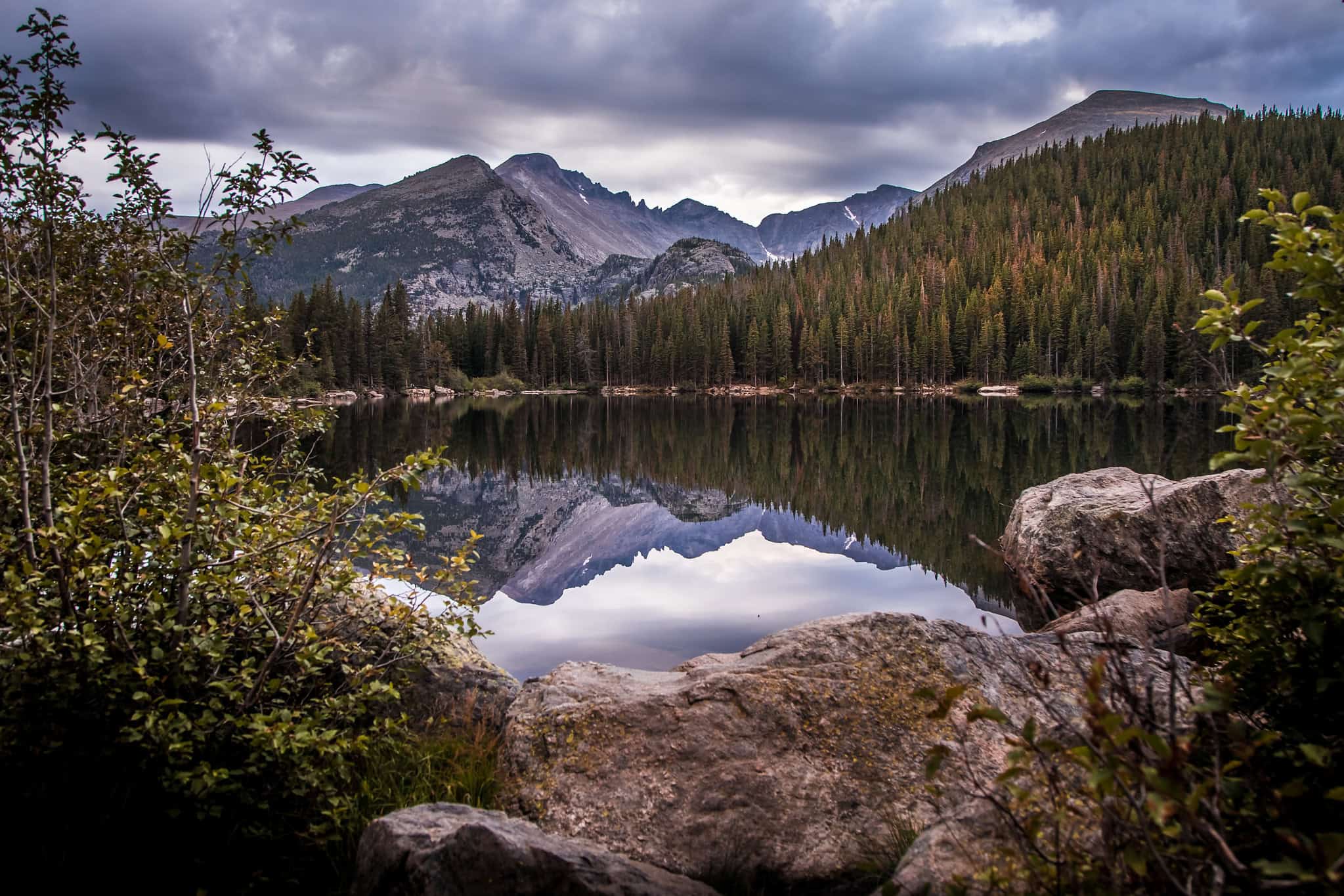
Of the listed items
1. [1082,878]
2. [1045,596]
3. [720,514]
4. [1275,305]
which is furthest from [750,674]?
[1275,305]

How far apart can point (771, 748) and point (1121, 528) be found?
8524 millimetres

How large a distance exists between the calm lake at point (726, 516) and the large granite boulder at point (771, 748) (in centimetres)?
254

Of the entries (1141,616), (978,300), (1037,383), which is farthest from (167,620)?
(978,300)

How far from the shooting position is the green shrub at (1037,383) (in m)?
102

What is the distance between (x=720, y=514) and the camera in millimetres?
24453

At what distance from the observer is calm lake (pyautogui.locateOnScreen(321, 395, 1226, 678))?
1321 centimetres

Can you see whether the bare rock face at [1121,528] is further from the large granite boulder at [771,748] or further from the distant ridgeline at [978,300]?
the distant ridgeline at [978,300]

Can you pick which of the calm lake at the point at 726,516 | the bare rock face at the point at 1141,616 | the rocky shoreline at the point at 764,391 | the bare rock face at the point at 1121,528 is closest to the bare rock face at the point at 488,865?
the calm lake at the point at 726,516

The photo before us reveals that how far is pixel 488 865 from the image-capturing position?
369 centimetres

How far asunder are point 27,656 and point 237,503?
1.25 m

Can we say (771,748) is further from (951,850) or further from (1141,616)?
(1141,616)

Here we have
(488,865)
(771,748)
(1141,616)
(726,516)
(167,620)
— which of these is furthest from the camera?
(726,516)

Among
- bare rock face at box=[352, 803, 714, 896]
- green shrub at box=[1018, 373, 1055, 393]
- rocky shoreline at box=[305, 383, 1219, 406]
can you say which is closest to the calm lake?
bare rock face at box=[352, 803, 714, 896]

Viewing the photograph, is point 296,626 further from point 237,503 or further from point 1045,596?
point 1045,596
